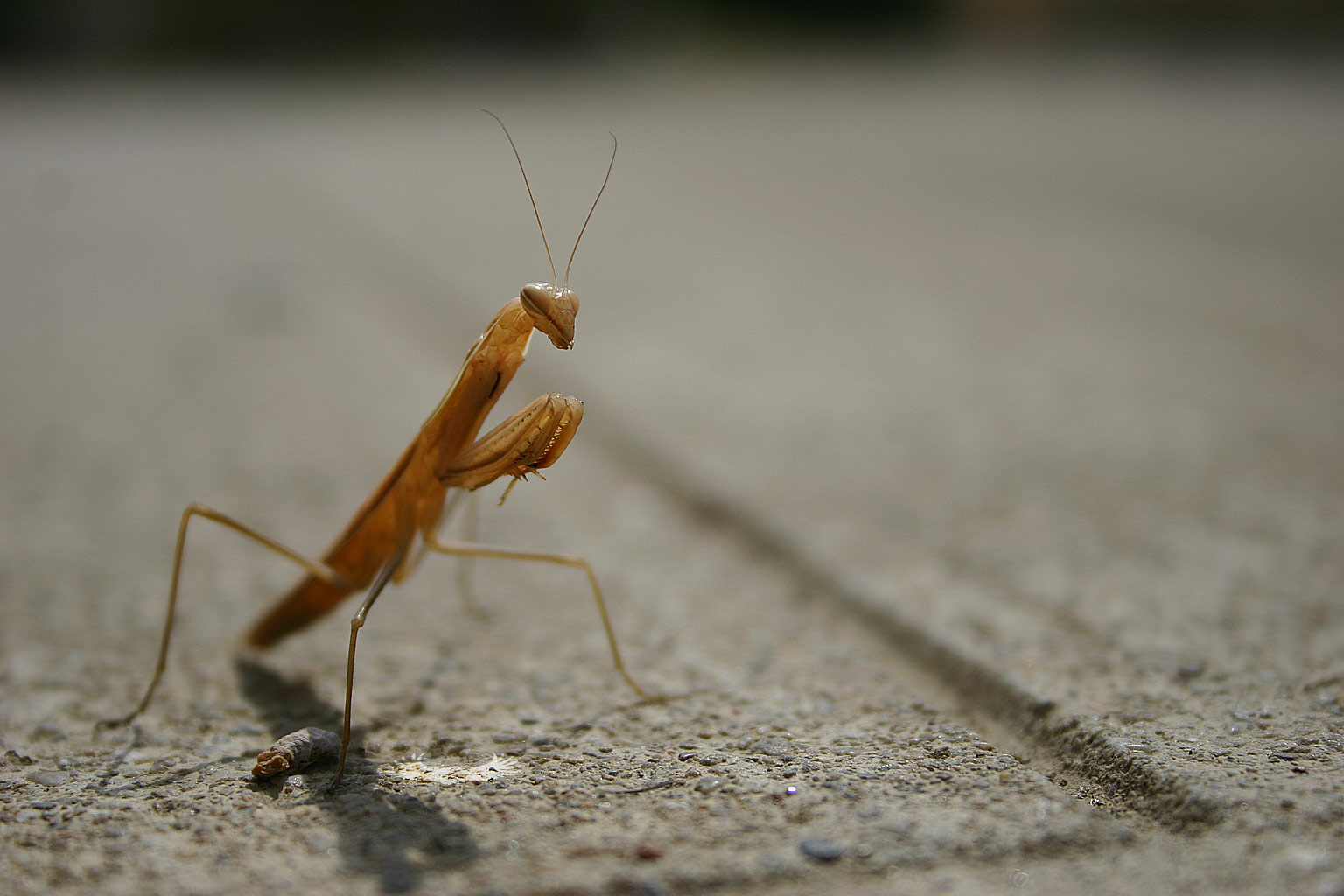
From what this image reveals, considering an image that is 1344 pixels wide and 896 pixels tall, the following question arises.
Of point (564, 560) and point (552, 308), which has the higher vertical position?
point (552, 308)

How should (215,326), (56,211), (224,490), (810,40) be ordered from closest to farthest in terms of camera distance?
(224,490)
(215,326)
(56,211)
(810,40)

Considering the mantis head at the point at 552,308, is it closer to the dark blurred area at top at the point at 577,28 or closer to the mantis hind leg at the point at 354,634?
the mantis hind leg at the point at 354,634

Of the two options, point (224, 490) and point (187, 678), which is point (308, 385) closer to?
point (224, 490)

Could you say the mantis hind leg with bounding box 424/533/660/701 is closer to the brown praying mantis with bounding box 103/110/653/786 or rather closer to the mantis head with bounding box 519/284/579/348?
the brown praying mantis with bounding box 103/110/653/786

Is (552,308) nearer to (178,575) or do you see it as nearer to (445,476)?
(445,476)

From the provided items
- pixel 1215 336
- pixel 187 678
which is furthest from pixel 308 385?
pixel 1215 336

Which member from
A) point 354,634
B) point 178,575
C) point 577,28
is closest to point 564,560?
point 354,634
